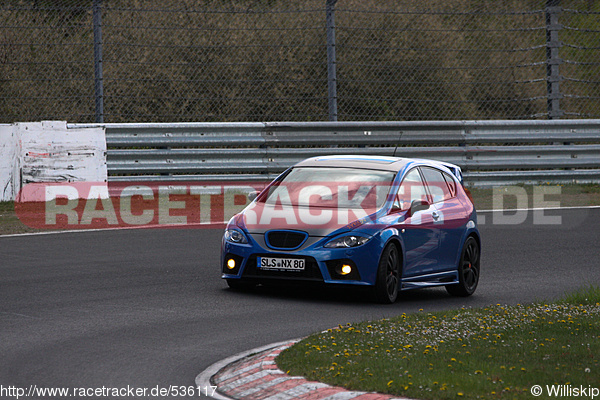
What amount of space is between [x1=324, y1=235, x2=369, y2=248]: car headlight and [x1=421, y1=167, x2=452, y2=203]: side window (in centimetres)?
166

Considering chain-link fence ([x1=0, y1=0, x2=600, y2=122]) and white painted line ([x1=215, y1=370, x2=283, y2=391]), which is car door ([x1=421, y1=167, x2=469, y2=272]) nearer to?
white painted line ([x1=215, y1=370, x2=283, y2=391])

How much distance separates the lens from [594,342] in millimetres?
7730

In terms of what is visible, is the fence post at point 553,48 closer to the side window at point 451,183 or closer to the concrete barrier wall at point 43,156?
the concrete barrier wall at point 43,156

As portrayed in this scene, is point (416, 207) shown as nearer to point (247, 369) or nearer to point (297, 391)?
point (247, 369)

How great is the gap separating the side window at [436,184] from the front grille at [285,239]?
1976mm

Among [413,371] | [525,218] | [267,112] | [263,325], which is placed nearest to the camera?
[413,371]

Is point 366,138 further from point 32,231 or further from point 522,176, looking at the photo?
point 32,231

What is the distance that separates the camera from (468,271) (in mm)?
11852

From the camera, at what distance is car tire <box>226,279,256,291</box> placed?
11.0m

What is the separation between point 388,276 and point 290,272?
38.9 inches

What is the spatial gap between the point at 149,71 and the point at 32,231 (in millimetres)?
6589

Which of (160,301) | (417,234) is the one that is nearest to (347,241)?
(417,234)

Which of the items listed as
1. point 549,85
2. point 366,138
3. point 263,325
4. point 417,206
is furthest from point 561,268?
point 549,85

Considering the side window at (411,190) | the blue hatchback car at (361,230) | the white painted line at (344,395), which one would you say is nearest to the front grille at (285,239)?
the blue hatchback car at (361,230)
